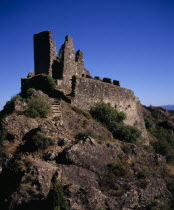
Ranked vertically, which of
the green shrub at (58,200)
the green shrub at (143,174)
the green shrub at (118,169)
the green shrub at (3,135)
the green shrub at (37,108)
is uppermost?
the green shrub at (37,108)

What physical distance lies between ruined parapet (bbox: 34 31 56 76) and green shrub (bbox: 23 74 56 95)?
2.12m

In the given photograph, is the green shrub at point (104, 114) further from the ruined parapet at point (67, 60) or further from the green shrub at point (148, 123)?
the green shrub at point (148, 123)

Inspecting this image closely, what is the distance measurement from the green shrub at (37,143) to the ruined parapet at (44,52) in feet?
40.5

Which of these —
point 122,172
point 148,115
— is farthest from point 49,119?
point 148,115

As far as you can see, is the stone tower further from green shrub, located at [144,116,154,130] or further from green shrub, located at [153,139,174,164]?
green shrub, located at [144,116,154,130]

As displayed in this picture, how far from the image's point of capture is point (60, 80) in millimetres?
27234

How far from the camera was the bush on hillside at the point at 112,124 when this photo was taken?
24609 millimetres

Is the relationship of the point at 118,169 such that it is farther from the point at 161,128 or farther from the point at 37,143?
the point at 161,128

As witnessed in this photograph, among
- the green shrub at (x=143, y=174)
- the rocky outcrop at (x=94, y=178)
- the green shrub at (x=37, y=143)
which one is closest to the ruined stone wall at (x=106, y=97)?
the rocky outcrop at (x=94, y=178)

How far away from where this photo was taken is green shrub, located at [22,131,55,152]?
16.7m

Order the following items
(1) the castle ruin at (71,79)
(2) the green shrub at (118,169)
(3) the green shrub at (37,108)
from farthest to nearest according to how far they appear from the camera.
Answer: (1) the castle ruin at (71,79), (3) the green shrub at (37,108), (2) the green shrub at (118,169)

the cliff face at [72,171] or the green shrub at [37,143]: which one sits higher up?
the green shrub at [37,143]

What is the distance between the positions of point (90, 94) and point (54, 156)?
1091 centimetres

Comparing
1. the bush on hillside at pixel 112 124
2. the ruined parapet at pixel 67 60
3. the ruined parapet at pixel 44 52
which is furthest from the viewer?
the ruined parapet at pixel 67 60
